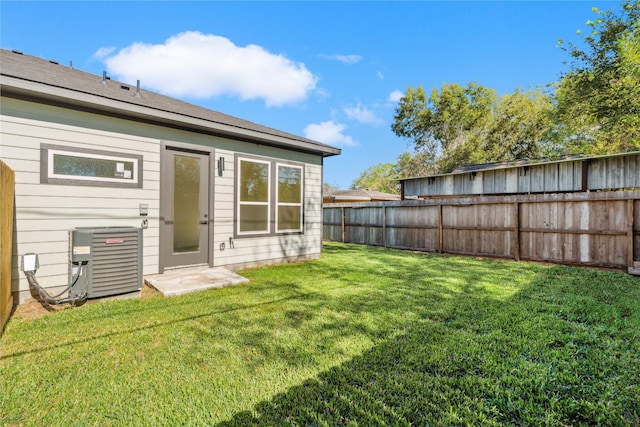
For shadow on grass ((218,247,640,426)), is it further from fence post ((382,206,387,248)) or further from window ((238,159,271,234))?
fence post ((382,206,387,248))

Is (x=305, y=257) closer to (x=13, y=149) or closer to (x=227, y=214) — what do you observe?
(x=227, y=214)

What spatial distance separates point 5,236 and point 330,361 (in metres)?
3.43

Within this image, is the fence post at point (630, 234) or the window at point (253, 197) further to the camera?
the window at point (253, 197)

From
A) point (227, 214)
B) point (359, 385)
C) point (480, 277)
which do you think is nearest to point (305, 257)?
point (227, 214)

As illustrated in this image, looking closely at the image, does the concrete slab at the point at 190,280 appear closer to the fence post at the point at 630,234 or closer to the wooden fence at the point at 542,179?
the fence post at the point at 630,234

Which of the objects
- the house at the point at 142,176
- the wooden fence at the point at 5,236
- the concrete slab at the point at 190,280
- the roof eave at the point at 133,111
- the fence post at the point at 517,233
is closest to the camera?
the wooden fence at the point at 5,236

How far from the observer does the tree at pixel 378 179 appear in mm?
34375

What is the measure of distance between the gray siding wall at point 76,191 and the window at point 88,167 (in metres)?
0.07

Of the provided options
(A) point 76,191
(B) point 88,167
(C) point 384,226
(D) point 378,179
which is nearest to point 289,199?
(B) point 88,167

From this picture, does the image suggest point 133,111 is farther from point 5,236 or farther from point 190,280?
point 190,280

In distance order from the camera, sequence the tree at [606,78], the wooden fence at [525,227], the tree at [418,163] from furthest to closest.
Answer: the tree at [418,163] < the tree at [606,78] < the wooden fence at [525,227]

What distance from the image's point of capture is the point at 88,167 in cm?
386

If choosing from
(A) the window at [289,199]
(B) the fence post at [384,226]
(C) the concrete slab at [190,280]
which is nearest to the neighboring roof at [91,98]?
(A) the window at [289,199]

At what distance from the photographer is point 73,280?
10.8ft
